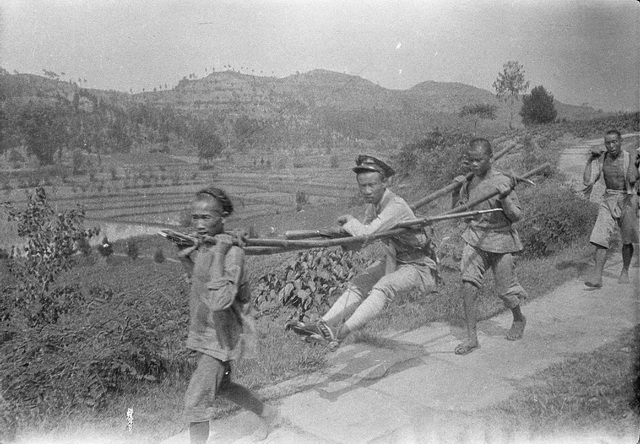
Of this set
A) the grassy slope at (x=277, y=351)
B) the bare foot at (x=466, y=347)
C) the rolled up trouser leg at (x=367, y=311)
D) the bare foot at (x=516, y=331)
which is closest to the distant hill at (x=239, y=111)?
the grassy slope at (x=277, y=351)

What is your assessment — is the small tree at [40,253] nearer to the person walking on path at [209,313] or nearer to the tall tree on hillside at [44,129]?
the person walking on path at [209,313]

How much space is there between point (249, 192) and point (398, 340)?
13549 mm

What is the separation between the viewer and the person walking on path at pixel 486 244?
5.19m

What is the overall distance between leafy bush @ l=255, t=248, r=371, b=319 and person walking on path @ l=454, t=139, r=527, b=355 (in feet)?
7.03

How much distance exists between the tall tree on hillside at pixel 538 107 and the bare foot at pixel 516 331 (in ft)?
110

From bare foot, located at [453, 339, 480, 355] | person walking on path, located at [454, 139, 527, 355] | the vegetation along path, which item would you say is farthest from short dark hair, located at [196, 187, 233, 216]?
bare foot, located at [453, 339, 480, 355]

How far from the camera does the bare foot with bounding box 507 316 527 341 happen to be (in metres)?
5.44

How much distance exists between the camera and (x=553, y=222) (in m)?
9.38

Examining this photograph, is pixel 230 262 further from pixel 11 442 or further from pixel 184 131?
pixel 184 131

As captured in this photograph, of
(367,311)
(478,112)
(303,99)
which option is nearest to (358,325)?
(367,311)

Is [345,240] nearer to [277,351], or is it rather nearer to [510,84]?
[277,351]

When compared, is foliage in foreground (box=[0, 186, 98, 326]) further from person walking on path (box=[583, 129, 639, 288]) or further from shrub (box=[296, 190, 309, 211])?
shrub (box=[296, 190, 309, 211])

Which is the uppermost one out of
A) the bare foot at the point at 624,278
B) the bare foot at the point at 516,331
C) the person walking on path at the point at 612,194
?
the person walking on path at the point at 612,194

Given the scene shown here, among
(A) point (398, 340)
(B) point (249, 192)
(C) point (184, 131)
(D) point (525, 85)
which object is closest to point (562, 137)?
(D) point (525, 85)
